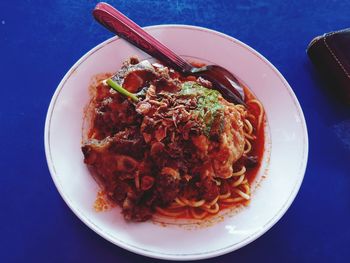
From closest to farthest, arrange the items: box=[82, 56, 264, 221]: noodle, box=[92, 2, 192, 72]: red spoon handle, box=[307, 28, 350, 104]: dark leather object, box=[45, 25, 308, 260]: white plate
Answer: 1. box=[45, 25, 308, 260]: white plate
2. box=[82, 56, 264, 221]: noodle
3. box=[92, 2, 192, 72]: red spoon handle
4. box=[307, 28, 350, 104]: dark leather object

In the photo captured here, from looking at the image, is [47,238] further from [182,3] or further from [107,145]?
[182,3]

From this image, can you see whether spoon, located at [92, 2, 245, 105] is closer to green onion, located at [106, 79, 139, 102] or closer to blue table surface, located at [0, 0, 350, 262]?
green onion, located at [106, 79, 139, 102]

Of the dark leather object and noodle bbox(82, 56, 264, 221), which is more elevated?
the dark leather object

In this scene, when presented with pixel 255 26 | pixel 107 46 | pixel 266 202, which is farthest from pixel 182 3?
pixel 266 202

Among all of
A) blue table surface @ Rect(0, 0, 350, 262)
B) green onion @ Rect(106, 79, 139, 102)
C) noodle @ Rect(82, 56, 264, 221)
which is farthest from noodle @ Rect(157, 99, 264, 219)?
green onion @ Rect(106, 79, 139, 102)

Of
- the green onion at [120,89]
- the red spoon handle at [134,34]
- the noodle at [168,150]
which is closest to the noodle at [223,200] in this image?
the noodle at [168,150]

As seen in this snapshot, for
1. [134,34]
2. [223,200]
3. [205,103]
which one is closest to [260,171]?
[223,200]
